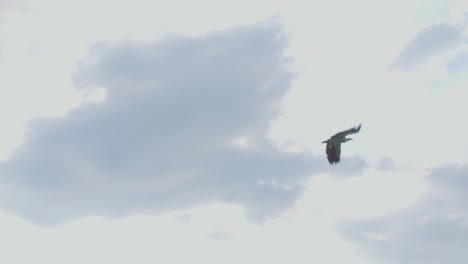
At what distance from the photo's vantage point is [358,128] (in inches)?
3369

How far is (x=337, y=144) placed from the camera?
293ft

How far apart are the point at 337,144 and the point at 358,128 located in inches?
200
